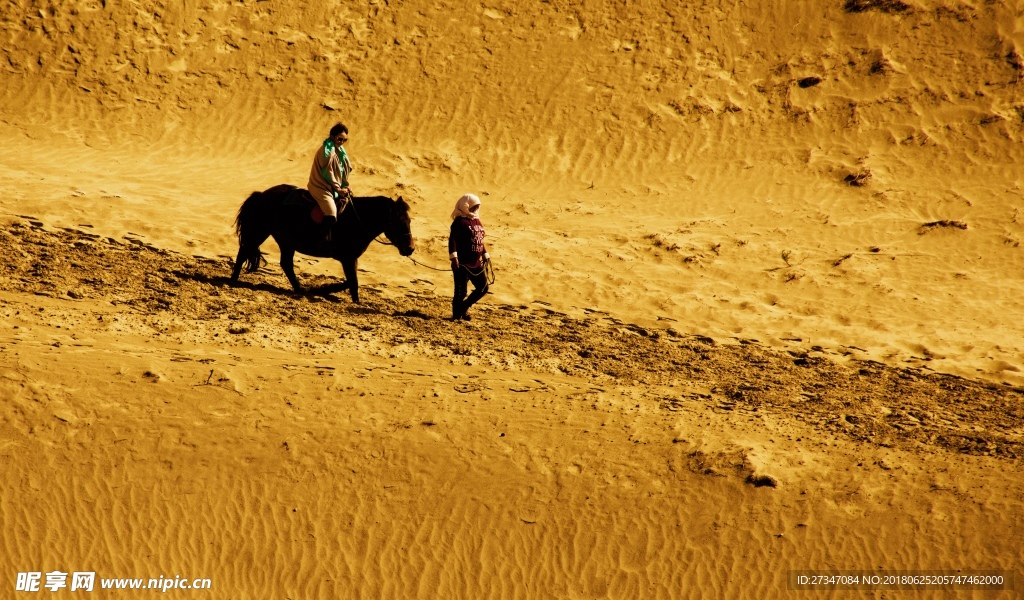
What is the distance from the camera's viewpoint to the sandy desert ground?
648 centimetres

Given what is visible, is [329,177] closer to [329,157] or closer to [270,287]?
[329,157]

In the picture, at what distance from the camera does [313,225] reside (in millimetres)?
8836

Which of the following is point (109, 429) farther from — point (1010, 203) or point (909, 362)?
point (1010, 203)

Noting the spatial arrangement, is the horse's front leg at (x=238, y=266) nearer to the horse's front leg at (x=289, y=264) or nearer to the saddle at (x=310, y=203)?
the horse's front leg at (x=289, y=264)

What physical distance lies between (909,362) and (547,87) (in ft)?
33.9

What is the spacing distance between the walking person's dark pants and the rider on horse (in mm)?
1462

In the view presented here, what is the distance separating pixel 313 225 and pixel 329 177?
0.62 meters

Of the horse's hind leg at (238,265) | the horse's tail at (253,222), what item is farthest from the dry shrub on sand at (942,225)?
the horse's hind leg at (238,265)

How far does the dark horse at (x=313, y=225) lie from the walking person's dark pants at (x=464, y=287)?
63 centimetres

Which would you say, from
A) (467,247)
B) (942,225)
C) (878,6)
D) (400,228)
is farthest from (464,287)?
(878,6)

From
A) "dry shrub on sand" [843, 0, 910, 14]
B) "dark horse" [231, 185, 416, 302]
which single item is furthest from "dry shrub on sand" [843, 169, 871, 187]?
"dark horse" [231, 185, 416, 302]

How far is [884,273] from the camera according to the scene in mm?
12375

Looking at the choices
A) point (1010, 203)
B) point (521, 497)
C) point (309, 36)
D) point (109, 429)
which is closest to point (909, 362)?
point (521, 497)

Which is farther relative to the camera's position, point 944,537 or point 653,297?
point 653,297
